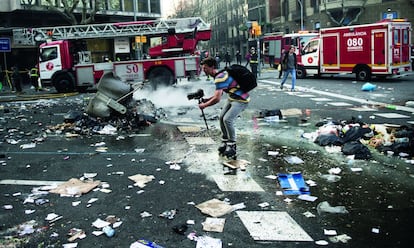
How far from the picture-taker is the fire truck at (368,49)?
61.0 feet

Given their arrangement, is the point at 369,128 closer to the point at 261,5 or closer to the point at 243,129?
the point at 243,129

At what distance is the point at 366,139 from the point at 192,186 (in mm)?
3927

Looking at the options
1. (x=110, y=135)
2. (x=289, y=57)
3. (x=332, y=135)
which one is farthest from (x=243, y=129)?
(x=289, y=57)

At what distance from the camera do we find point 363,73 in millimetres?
19703

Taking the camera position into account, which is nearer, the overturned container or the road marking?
the road marking

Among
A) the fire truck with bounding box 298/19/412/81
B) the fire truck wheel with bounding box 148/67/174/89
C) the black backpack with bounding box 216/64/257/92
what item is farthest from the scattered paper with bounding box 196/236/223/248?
the fire truck with bounding box 298/19/412/81

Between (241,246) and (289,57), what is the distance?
14785mm

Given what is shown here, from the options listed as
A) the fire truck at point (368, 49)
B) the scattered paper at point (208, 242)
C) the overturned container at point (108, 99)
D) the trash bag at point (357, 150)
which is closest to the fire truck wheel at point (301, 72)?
the fire truck at point (368, 49)

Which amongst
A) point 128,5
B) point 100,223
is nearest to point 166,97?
point 100,223

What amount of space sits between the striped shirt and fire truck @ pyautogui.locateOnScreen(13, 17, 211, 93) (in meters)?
12.9

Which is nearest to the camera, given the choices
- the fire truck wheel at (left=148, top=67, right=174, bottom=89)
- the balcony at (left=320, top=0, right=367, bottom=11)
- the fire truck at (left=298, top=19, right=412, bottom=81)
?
the fire truck at (left=298, top=19, right=412, bottom=81)

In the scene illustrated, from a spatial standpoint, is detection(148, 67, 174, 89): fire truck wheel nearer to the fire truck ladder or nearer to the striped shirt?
the fire truck ladder

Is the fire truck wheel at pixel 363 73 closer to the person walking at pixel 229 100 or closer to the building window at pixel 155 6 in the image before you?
the person walking at pixel 229 100

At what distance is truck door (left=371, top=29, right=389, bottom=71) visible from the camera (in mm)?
18594
